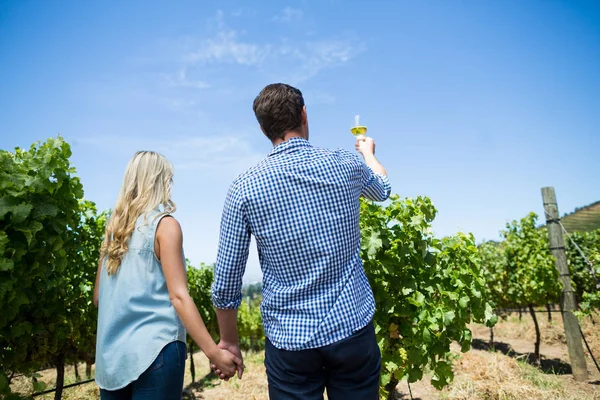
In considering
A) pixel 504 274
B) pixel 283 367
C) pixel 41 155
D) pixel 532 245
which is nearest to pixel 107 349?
pixel 283 367

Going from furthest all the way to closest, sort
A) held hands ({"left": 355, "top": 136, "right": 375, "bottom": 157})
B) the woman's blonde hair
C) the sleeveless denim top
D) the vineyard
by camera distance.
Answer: the vineyard → held hands ({"left": 355, "top": 136, "right": 375, "bottom": 157}) → the woman's blonde hair → the sleeveless denim top

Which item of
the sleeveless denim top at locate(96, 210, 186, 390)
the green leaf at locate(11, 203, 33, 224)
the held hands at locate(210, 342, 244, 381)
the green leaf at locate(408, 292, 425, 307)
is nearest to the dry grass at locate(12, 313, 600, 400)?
the green leaf at locate(11, 203, 33, 224)

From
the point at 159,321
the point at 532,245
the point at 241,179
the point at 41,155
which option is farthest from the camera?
the point at 532,245

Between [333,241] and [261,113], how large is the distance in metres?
0.63

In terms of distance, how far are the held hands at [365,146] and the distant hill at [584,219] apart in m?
15.0

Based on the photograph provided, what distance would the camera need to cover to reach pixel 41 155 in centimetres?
322

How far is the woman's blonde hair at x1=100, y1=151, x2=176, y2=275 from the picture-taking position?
79.7 inches

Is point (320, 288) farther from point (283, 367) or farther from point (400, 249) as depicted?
point (400, 249)

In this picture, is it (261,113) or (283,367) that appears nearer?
(283,367)

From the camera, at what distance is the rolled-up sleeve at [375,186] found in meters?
2.04

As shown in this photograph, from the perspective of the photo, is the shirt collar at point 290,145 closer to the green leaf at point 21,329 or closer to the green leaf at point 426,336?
the green leaf at point 21,329

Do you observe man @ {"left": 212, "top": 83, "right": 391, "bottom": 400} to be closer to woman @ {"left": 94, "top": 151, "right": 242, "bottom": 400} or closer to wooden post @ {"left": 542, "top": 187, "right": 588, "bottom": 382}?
woman @ {"left": 94, "top": 151, "right": 242, "bottom": 400}

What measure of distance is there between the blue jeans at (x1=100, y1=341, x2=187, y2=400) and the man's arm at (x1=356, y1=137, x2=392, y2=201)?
108 centimetres

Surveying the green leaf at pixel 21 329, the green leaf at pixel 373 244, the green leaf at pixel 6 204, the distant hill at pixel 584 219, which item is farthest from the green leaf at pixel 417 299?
the distant hill at pixel 584 219
